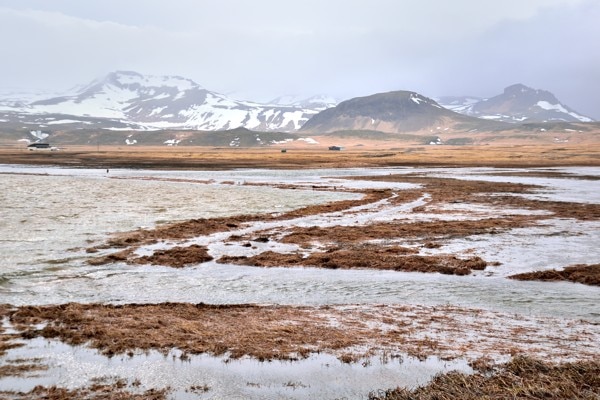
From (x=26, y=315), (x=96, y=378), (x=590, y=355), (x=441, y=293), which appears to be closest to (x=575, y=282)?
(x=441, y=293)

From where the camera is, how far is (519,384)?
33.0ft

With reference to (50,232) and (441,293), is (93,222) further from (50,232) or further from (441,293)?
(441,293)

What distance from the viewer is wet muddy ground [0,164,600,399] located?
41.0ft

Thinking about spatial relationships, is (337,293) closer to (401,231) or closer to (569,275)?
(569,275)

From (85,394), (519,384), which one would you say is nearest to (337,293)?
(519,384)

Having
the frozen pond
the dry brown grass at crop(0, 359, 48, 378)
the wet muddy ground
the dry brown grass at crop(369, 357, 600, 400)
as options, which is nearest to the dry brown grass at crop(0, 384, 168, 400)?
the wet muddy ground

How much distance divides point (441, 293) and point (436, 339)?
17.2ft

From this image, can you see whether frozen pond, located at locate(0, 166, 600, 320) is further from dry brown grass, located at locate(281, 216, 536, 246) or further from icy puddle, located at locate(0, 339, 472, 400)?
icy puddle, located at locate(0, 339, 472, 400)

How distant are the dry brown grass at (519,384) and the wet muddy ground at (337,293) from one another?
83cm

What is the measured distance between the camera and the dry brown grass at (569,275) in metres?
19.5

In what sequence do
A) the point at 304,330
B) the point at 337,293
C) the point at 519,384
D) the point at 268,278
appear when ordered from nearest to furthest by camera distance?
the point at 519,384
the point at 304,330
the point at 337,293
the point at 268,278

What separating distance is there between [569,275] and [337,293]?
29.9 ft

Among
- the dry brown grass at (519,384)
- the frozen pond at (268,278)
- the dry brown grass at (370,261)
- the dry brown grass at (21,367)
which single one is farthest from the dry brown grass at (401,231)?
the dry brown grass at (21,367)

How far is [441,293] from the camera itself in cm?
1834
